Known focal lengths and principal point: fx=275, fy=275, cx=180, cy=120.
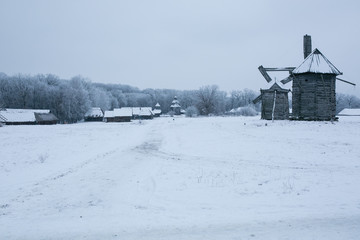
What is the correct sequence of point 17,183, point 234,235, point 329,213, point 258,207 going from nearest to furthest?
point 234,235 < point 329,213 < point 258,207 < point 17,183

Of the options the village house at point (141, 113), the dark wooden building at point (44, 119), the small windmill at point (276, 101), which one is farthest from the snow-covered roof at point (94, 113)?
the small windmill at point (276, 101)

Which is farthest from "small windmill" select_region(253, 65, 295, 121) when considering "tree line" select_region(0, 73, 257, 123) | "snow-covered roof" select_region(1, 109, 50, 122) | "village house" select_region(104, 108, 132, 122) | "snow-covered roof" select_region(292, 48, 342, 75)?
"snow-covered roof" select_region(1, 109, 50, 122)

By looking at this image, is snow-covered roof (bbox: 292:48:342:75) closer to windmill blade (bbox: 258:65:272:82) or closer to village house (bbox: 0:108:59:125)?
windmill blade (bbox: 258:65:272:82)

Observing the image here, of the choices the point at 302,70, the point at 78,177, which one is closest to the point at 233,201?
the point at 78,177

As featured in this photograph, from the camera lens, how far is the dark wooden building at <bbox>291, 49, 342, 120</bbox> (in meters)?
32.1

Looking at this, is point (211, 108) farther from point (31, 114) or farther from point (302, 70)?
point (302, 70)

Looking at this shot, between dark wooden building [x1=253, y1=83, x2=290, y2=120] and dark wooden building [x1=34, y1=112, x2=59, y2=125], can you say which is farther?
dark wooden building [x1=34, y1=112, x2=59, y2=125]

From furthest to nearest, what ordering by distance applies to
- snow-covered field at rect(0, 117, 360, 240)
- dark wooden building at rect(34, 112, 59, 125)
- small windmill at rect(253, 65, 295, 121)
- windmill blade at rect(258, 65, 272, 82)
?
dark wooden building at rect(34, 112, 59, 125), windmill blade at rect(258, 65, 272, 82), small windmill at rect(253, 65, 295, 121), snow-covered field at rect(0, 117, 360, 240)

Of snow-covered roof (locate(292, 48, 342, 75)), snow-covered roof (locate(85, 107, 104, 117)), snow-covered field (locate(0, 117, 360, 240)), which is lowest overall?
snow-covered field (locate(0, 117, 360, 240))

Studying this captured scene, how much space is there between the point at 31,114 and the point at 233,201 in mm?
71441

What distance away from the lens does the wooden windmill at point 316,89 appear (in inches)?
1264

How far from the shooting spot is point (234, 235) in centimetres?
595

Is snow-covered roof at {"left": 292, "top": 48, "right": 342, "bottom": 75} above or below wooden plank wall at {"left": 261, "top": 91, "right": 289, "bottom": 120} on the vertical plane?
above

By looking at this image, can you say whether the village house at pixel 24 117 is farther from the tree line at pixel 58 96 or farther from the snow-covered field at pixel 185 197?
the snow-covered field at pixel 185 197
